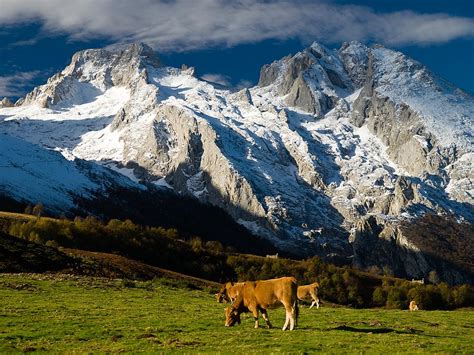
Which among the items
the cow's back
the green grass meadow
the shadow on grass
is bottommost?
the green grass meadow

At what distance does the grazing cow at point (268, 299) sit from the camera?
99.2 feet

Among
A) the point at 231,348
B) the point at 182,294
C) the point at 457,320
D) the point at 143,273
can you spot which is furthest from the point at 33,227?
the point at 231,348

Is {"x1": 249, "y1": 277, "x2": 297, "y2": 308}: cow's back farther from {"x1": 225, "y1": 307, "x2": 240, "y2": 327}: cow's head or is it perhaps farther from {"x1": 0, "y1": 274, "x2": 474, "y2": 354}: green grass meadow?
{"x1": 225, "y1": 307, "x2": 240, "y2": 327}: cow's head

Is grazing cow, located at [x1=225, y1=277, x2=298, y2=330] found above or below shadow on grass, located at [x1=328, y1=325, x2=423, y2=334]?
above

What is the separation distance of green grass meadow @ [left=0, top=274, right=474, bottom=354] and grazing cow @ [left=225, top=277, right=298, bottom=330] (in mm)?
888

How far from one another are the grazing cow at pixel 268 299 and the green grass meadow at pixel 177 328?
888mm

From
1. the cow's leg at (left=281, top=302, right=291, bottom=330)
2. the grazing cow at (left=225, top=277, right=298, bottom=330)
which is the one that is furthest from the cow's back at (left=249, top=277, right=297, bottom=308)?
the cow's leg at (left=281, top=302, right=291, bottom=330)

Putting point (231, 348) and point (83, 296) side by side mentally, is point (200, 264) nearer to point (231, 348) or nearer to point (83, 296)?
point (83, 296)

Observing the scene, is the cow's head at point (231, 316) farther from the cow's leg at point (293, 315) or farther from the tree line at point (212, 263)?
the tree line at point (212, 263)

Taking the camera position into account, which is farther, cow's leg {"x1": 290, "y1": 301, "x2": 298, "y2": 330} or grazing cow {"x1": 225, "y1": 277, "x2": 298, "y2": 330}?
cow's leg {"x1": 290, "y1": 301, "x2": 298, "y2": 330}

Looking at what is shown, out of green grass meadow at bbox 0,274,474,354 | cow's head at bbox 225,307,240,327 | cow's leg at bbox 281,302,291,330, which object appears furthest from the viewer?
cow's head at bbox 225,307,240,327

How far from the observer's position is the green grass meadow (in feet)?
87.1

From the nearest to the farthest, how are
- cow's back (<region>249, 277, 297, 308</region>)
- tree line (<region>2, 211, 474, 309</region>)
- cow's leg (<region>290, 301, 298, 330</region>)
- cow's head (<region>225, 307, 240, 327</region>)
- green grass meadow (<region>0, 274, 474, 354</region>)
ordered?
green grass meadow (<region>0, 274, 474, 354</region>) → cow's back (<region>249, 277, 297, 308</region>) → cow's leg (<region>290, 301, 298, 330</region>) → cow's head (<region>225, 307, 240, 327</region>) → tree line (<region>2, 211, 474, 309</region>)

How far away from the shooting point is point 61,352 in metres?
25.1
